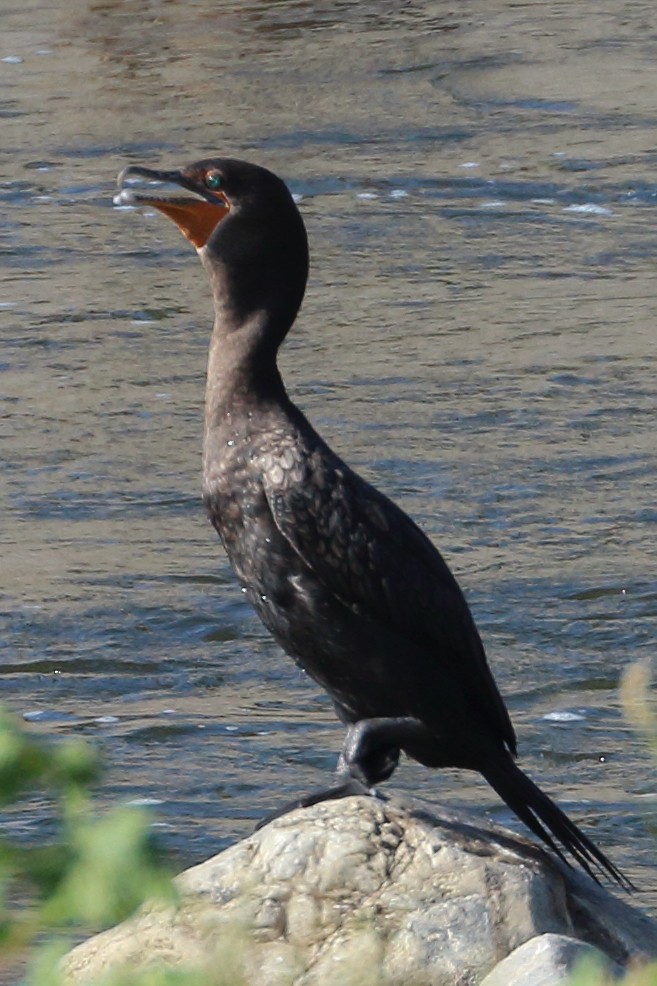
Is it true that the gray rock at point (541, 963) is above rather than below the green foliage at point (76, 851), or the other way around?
below

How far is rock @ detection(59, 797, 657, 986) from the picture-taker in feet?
12.6

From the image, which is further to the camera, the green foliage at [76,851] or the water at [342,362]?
the water at [342,362]

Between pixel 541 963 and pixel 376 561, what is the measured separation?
95cm

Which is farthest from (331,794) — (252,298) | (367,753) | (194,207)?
(194,207)

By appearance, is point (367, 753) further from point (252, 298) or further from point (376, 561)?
point (252, 298)

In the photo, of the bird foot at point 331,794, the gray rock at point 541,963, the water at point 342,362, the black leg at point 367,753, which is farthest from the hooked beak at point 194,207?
the gray rock at point 541,963

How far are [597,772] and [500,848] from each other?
1478 millimetres

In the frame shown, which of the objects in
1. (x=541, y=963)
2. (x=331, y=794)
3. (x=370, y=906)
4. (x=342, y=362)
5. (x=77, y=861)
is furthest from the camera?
(x=342, y=362)

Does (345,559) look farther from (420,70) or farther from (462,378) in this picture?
(420,70)

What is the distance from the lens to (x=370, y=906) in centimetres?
393

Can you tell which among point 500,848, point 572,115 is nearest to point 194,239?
point 500,848

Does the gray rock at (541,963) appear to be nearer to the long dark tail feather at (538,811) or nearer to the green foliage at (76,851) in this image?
the long dark tail feather at (538,811)

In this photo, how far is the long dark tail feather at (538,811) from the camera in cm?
423

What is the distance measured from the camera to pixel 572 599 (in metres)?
6.71
